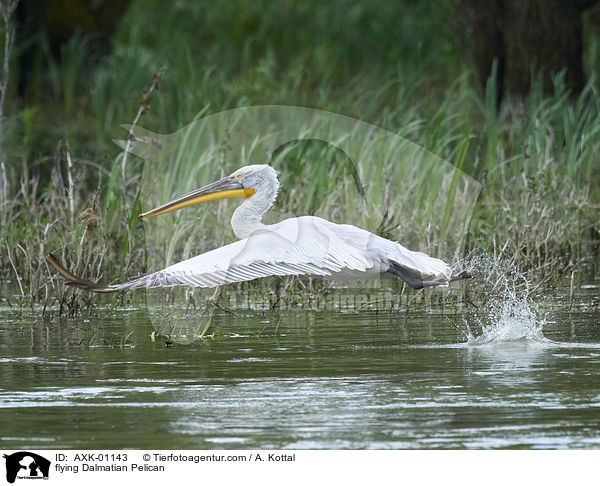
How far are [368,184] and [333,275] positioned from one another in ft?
3.76

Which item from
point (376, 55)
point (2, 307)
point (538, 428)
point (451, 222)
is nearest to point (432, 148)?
point (451, 222)

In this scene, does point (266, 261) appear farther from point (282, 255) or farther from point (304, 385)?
point (304, 385)

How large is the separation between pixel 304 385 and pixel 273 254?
954mm

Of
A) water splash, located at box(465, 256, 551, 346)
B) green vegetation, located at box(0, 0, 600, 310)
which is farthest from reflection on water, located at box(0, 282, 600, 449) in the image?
green vegetation, located at box(0, 0, 600, 310)

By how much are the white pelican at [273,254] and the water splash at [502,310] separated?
0.34 metres

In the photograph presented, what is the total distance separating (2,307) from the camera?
847 centimetres

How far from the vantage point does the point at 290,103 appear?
11.4 meters

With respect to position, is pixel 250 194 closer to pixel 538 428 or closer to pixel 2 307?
pixel 2 307

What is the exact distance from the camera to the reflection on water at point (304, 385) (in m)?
4.87

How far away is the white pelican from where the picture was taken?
6258 millimetres

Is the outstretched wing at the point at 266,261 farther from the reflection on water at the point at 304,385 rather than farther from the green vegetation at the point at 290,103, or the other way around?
the green vegetation at the point at 290,103
